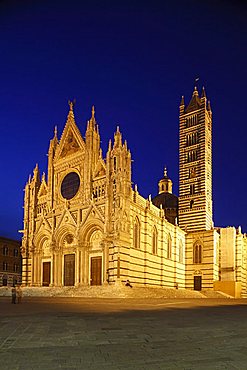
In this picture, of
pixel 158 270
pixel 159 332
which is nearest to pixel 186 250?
pixel 158 270

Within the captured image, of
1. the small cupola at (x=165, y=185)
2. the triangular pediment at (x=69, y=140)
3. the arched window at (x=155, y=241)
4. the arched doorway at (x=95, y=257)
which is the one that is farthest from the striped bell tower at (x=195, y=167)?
the triangular pediment at (x=69, y=140)

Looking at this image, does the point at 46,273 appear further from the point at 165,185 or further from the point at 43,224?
the point at 165,185

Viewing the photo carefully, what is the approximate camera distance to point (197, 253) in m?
55.0

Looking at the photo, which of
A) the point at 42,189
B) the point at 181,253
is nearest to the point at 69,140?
the point at 42,189

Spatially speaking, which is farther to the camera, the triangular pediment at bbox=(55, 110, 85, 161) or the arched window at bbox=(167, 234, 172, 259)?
the arched window at bbox=(167, 234, 172, 259)

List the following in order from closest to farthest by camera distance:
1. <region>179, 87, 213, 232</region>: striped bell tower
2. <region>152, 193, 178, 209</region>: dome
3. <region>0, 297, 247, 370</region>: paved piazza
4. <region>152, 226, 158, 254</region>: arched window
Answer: <region>0, 297, 247, 370</region>: paved piazza, <region>152, 226, 158, 254</region>: arched window, <region>179, 87, 213, 232</region>: striped bell tower, <region>152, 193, 178, 209</region>: dome

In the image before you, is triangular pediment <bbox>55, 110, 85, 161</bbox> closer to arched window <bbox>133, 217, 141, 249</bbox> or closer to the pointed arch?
arched window <bbox>133, 217, 141, 249</bbox>

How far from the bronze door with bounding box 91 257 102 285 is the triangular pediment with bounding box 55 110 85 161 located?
12.9 m

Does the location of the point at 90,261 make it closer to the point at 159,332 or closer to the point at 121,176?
the point at 121,176

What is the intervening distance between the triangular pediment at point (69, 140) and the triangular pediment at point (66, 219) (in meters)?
7.30

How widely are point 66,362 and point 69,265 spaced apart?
3693 cm

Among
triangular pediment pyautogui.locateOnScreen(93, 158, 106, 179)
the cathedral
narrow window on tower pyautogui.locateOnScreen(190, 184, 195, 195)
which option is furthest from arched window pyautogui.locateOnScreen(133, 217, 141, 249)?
narrow window on tower pyautogui.locateOnScreen(190, 184, 195, 195)

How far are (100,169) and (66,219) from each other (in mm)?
6866

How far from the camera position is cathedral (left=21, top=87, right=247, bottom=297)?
3919 cm
